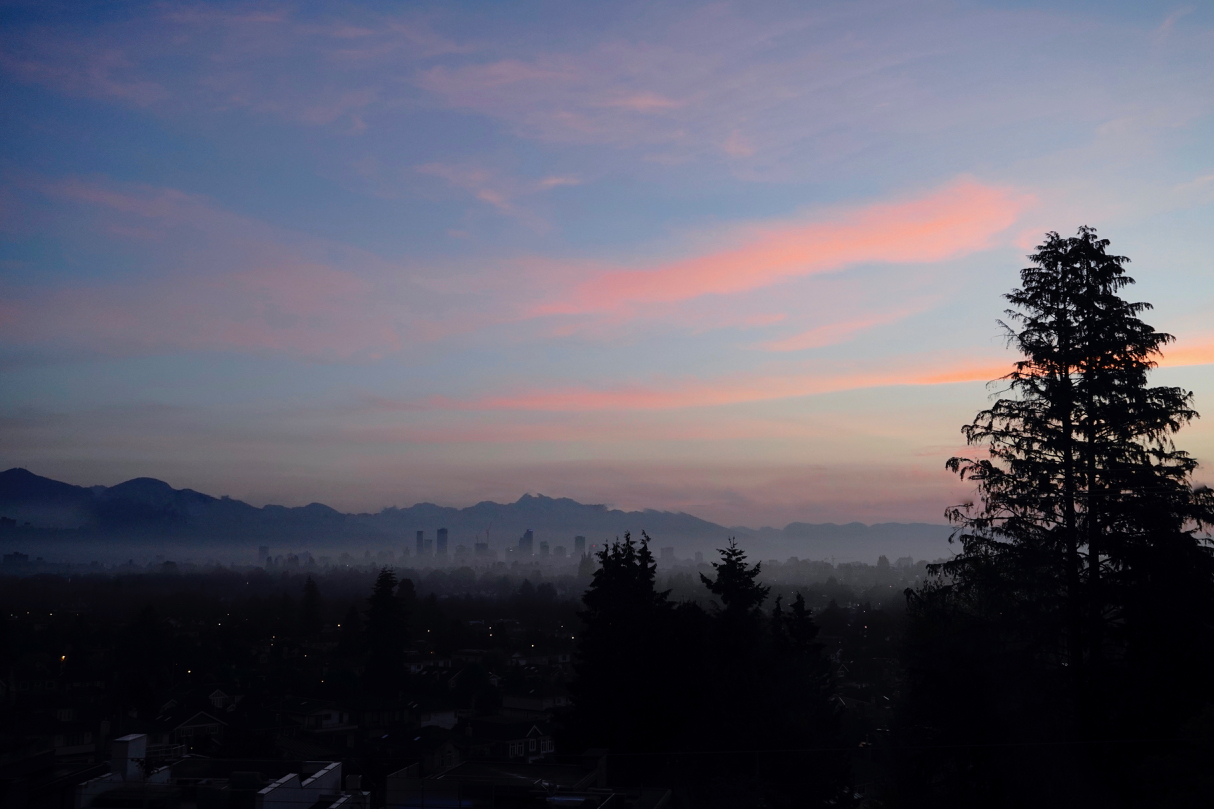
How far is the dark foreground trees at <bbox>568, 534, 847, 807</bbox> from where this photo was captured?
13.2m

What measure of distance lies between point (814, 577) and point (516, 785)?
5443 inches

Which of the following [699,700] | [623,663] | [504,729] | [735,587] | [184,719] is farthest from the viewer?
[504,729]

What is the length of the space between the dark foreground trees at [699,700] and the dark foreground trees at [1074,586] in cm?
341

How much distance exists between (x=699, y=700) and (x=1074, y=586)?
712 centimetres

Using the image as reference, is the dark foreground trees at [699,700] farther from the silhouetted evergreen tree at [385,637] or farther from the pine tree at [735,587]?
the silhouetted evergreen tree at [385,637]

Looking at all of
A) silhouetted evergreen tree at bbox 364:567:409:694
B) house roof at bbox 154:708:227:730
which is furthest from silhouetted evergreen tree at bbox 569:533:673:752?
silhouetted evergreen tree at bbox 364:567:409:694

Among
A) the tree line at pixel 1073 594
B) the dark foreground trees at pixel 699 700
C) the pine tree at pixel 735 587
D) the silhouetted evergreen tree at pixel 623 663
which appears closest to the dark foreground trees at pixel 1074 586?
the tree line at pixel 1073 594

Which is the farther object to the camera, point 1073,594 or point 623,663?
point 623,663

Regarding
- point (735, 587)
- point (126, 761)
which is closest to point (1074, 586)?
point (735, 587)

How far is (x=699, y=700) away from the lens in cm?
1476

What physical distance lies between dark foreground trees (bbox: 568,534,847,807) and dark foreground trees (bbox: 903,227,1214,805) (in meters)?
3.41

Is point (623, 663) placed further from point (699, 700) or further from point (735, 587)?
point (735, 587)

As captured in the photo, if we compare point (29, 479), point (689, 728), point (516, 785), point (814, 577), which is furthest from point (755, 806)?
point (814, 577)

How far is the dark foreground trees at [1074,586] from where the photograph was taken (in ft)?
29.3
